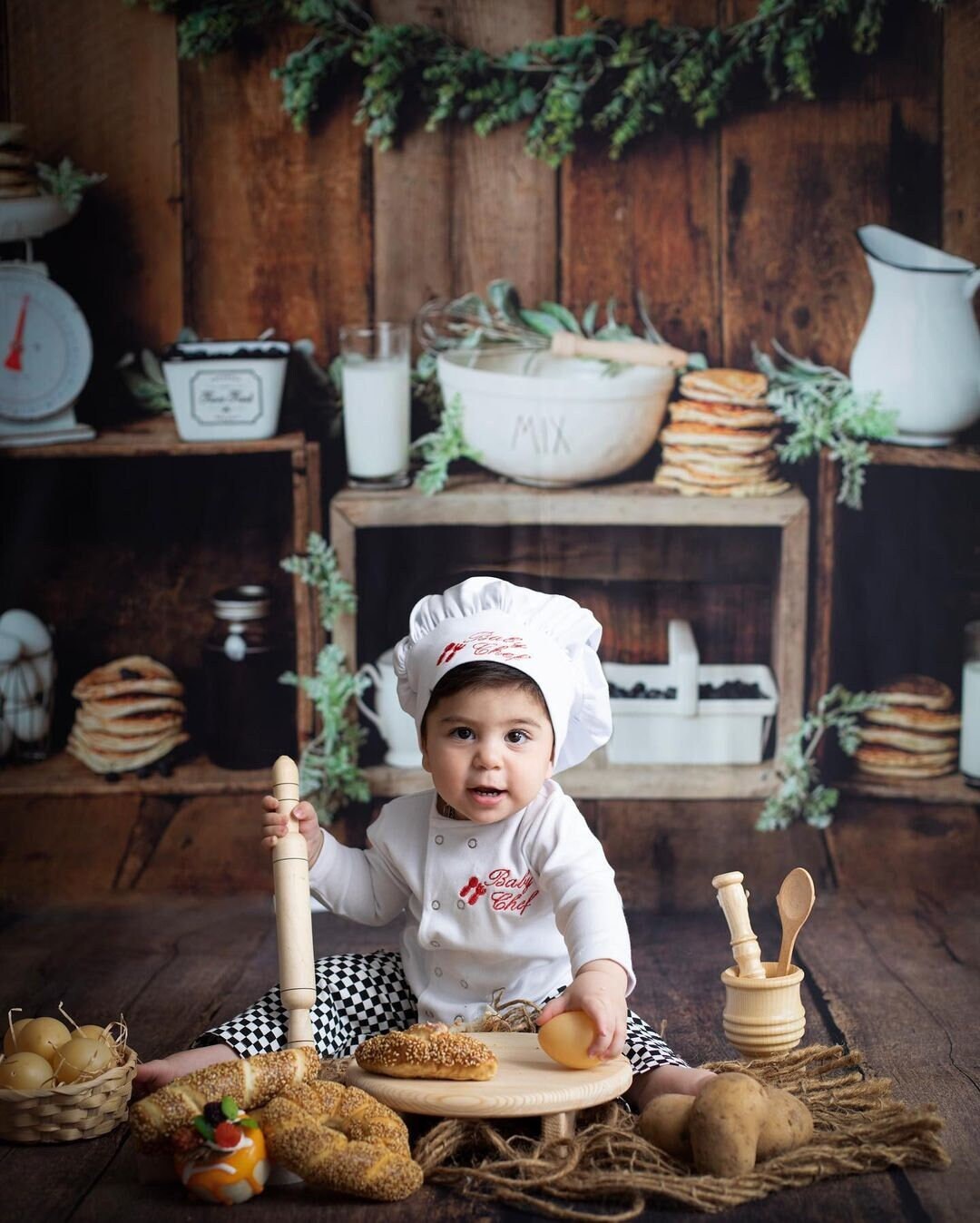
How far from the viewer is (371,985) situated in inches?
70.9

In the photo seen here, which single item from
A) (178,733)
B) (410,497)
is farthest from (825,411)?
(178,733)

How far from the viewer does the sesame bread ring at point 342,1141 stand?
4.58 feet

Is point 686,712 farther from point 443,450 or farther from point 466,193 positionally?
point 466,193

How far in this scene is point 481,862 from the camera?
5.63 ft

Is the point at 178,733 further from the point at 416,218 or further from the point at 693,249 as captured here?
the point at 693,249

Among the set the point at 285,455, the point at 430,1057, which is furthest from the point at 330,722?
the point at 430,1057

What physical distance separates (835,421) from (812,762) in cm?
66

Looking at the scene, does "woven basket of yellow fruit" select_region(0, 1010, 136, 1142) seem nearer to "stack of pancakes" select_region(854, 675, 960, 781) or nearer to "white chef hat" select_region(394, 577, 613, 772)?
"white chef hat" select_region(394, 577, 613, 772)

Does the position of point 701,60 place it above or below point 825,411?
above

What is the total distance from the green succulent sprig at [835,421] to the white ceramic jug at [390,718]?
87 centimetres

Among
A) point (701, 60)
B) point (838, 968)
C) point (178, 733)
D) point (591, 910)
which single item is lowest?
point (838, 968)

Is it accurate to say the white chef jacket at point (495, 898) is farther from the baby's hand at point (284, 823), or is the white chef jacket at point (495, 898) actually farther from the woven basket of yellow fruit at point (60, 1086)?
the woven basket of yellow fruit at point (60, 1086)

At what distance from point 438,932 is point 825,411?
4.85 ft

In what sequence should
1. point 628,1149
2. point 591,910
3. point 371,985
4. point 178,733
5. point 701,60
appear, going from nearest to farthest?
point 628,1149 → point 591,910 → point 371,985 → point 701,60 → point 178,733
